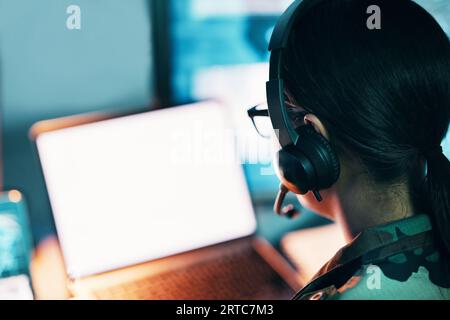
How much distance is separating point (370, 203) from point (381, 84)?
0.18m

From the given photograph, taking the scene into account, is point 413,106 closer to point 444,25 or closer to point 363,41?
point 363,41

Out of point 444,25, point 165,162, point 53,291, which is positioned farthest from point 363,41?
point 53,291

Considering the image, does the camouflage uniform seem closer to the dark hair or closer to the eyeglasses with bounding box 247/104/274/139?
the dark hair

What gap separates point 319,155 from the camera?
0.81 meters

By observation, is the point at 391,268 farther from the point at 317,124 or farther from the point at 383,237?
the point at 317,124

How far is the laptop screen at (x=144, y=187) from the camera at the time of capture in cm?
104

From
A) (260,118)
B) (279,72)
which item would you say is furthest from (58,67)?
(279,72)

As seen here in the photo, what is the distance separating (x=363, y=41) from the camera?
0.78 m

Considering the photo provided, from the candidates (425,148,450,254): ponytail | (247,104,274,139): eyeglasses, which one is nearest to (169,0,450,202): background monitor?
(247,104,274,139): eyeglasses

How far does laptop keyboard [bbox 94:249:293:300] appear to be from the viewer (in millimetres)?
1014

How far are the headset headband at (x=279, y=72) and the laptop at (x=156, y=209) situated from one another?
12.2 inches

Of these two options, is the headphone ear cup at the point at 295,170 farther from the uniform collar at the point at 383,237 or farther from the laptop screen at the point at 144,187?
the laptop screen at the point at 144,187

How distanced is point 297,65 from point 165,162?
0.41 metres

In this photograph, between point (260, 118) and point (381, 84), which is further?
point (260, 118)
